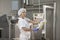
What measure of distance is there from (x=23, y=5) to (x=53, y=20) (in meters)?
0.36

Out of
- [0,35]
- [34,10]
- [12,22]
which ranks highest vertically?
[34,10]

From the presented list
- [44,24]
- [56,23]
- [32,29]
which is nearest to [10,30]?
[32,29]

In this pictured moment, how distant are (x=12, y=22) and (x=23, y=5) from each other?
209 millimetres

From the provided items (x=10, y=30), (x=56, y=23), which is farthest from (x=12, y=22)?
(x=56, y=23)

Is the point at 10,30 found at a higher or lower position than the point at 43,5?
lower

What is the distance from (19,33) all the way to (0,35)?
7.7 inches

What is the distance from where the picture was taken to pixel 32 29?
1.96 metres

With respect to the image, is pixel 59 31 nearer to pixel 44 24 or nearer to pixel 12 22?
pixel 44 24

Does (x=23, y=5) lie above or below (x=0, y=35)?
above

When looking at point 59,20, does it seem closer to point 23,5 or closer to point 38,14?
point 38,14

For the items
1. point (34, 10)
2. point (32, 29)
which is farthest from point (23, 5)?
point (32, 29)

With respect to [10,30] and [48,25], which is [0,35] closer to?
[10,30]

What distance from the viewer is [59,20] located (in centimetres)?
195

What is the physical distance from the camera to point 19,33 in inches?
76.6
